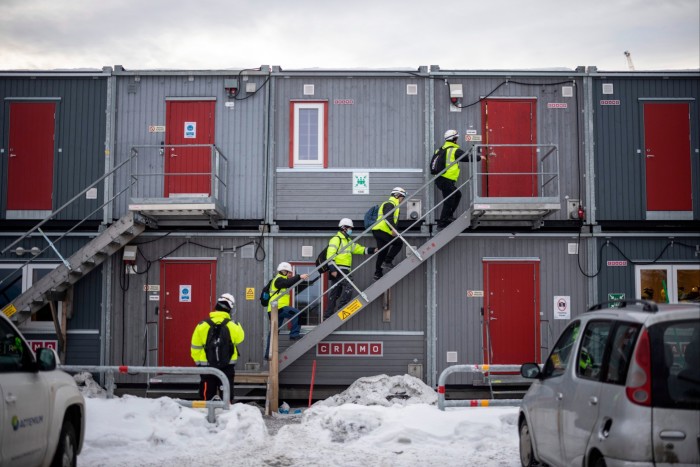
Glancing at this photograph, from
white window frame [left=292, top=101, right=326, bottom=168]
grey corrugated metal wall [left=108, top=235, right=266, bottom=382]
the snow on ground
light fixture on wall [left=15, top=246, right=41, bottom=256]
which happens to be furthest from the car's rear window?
light fixture on wall [left=15, top=246, right=41, bottom=256]

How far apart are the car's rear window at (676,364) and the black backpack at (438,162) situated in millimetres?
10328

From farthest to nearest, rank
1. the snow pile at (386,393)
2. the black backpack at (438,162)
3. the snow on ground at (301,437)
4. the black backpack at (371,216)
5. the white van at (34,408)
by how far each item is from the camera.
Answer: the black backpack at (371,216)
the black backpack at (438,162)
the snow pile at (386,393)
the snow on ground at (301,437)
the white van at (34,408)

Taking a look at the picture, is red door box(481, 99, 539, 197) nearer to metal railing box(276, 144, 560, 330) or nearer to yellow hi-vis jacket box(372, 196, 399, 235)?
metal railing box(276, 144, 560, 330)

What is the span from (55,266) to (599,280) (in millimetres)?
12264

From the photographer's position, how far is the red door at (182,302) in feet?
53.1

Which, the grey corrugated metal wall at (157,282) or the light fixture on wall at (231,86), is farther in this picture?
the light fixture on wall at (231,86)

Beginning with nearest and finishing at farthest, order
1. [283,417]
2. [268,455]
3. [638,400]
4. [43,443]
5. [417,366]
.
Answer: [638,400]
[43,443]
[268,455]
[283,417]
[417,366]

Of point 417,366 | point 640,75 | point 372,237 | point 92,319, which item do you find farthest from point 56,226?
point 640,75

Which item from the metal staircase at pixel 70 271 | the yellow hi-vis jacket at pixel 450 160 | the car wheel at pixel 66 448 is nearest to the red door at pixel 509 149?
the yellow hi-vis jacket at pixel 450 160

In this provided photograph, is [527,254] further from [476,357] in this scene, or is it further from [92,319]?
[92,319]

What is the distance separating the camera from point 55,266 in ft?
54.2

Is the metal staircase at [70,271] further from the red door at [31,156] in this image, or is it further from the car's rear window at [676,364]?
the car's rear window at [676,364]

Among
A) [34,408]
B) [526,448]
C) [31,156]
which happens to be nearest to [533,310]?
[526,448]

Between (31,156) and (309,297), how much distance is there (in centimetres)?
718
